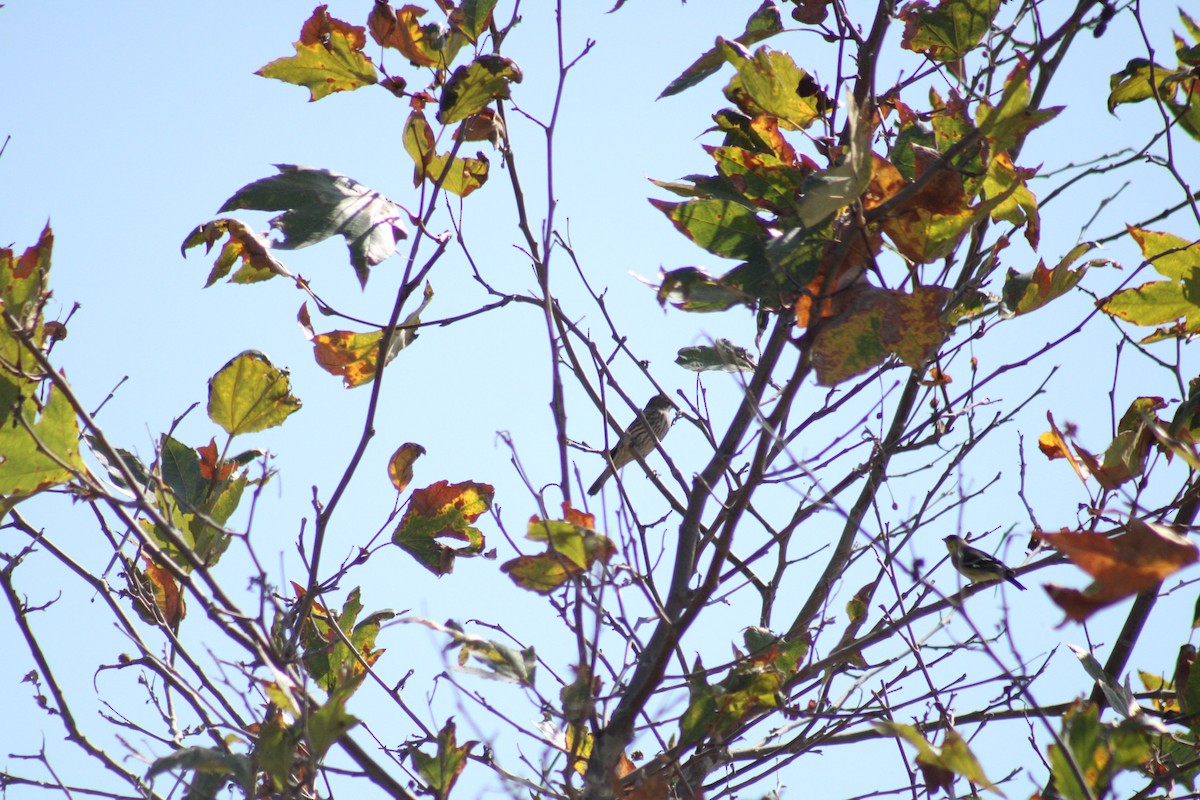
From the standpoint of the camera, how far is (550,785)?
2.58m

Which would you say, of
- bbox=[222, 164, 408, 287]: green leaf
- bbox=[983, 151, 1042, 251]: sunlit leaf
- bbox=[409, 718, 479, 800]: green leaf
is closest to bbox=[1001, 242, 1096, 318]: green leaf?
bbox=[983, 151, 1042, 251]: sunlit leaf

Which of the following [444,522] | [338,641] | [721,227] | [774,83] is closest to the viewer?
[721,227]

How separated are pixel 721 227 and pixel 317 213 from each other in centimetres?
74

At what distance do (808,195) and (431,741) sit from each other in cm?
186

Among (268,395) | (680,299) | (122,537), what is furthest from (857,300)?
(122,537)

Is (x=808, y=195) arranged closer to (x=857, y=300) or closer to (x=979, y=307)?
(x=857, y=300)

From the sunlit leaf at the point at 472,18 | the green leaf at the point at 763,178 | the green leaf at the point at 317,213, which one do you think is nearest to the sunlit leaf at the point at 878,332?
the green leaf at the point at 763,178

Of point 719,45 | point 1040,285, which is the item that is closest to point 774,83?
point 719,45

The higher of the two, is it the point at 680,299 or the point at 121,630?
the point at 121,630

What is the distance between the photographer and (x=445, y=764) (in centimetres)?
221

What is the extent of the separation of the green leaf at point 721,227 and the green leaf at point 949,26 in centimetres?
97

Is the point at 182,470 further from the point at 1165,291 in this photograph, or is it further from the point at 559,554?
the point at 1165,291

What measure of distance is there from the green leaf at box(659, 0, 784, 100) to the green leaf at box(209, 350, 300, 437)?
107 centimetres

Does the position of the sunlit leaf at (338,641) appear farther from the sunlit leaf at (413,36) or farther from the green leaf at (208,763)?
the sunlit leaf at (413,36)
